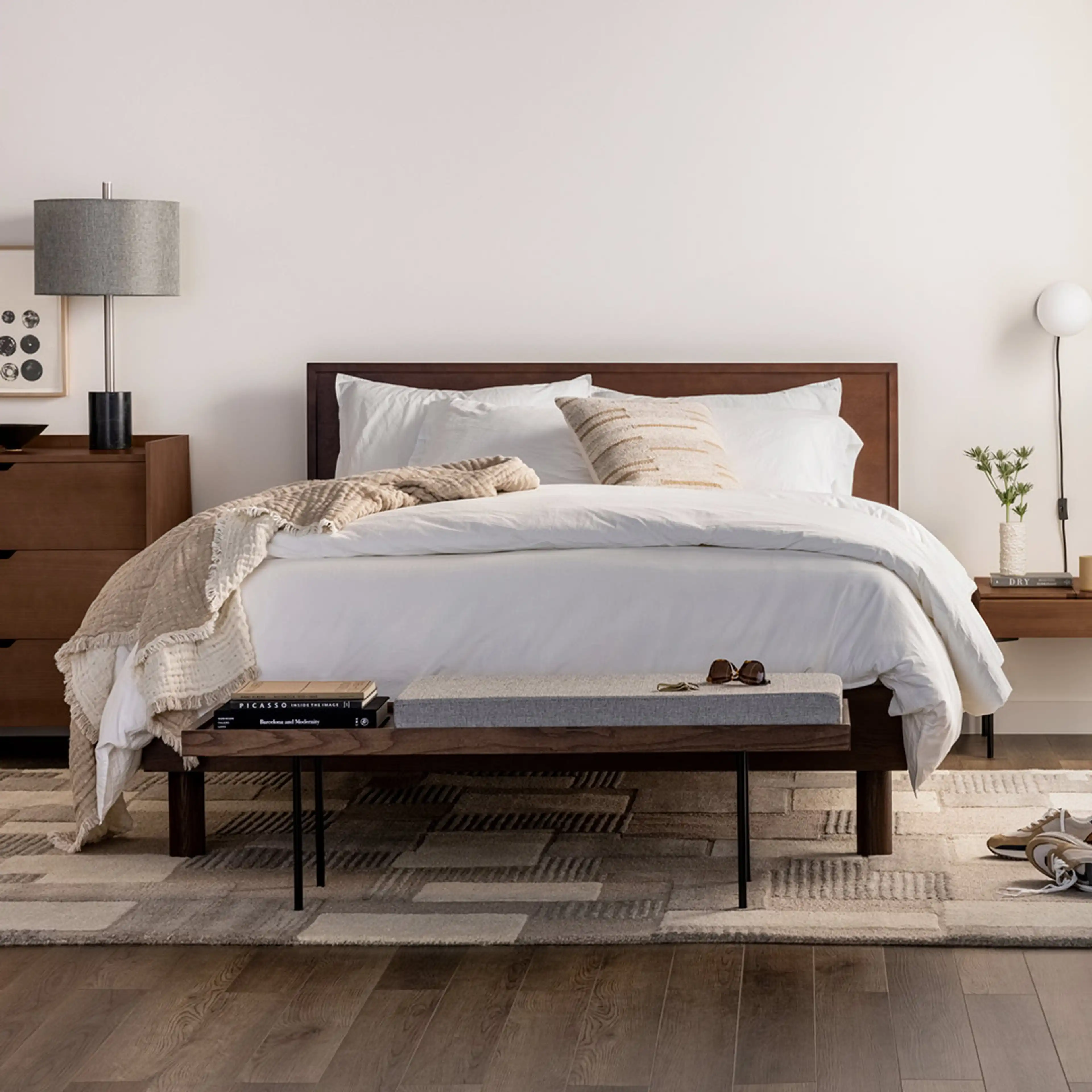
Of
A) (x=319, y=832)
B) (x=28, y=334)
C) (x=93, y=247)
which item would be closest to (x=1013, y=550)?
(x=319, y=832)

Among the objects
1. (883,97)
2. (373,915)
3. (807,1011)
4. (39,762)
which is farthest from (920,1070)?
(883,97)

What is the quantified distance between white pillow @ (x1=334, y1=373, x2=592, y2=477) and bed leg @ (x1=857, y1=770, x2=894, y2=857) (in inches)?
70.2

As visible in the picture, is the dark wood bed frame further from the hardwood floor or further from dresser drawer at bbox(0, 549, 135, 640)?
dresser drawer at bbox(0, 549, 135, 640)

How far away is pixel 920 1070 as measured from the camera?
2.07 metres

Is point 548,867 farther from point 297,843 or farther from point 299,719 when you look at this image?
point 299,719

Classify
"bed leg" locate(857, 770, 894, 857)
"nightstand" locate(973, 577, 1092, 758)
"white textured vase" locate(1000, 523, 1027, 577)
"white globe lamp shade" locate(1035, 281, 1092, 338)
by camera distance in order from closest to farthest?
"bed leg" locate(857, 770, 894, 857), "nightstand" locate(973, 577, 1092, 758), "white textured vase" locate(1000, 523, 1027, 577), "white globe lamp shade" locate(1035, 281, 1092, 338)

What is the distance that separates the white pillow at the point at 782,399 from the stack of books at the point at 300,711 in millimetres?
1978

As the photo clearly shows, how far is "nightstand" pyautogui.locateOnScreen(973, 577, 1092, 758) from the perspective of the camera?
4.20 metres

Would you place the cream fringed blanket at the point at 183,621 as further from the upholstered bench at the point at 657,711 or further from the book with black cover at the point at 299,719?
the upholstered bench at the point at 657,711

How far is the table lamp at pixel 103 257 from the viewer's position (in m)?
4.53

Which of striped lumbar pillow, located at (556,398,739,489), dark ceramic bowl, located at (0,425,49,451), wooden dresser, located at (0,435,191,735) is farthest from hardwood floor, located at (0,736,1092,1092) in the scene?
dark ceramic bowl, located at (0,425,49,451)

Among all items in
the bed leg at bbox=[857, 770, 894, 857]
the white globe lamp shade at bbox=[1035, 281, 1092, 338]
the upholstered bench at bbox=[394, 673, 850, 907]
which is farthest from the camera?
the white globe lamp shade at bbox=[1035, 281, 1092, 338]

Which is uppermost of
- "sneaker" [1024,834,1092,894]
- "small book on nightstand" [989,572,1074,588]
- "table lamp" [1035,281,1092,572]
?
"table lamp" [1035,281,1092,572]

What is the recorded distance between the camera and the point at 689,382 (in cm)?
475
